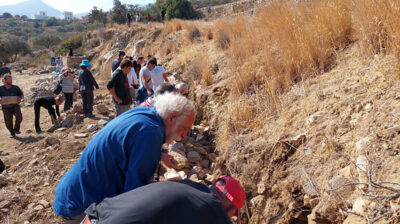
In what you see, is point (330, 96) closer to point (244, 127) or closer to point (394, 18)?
point (394, 18)

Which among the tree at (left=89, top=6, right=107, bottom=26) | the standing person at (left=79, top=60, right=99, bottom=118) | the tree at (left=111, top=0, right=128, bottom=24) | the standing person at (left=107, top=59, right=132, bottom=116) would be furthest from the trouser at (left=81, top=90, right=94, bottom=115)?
the tree at (left=89, top=6, right=107, bottom=26)

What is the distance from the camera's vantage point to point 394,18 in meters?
2.88

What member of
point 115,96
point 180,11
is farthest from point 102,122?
point 180,11

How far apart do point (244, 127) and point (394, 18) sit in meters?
2.16

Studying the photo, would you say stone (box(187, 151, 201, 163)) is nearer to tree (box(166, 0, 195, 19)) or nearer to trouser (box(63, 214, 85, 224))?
trouser (box(63, 214, 85, 224))

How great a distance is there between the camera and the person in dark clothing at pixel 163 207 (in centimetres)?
119

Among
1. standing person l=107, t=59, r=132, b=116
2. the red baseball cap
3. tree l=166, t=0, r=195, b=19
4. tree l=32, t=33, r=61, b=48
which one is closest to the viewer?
the red baseball cap

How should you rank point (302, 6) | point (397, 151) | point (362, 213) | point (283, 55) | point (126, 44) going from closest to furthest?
point (362, 213) → point (397, 151) → point (283, 55) → point (302, 6) → point (126, 44)

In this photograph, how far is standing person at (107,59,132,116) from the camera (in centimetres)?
Result: 516

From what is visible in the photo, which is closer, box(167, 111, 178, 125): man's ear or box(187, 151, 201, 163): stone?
box(167, 111, 178, 125): man's ear

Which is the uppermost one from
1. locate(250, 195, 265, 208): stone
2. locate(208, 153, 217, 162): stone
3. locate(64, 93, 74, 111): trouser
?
locate(64, 93, 74, 111): trouser

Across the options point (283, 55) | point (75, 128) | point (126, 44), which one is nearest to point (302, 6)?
point (283, 55)

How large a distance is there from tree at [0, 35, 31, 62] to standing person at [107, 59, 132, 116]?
32.8 meters

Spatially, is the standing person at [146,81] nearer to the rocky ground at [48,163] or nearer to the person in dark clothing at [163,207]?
the rocky ground at [48,163]
